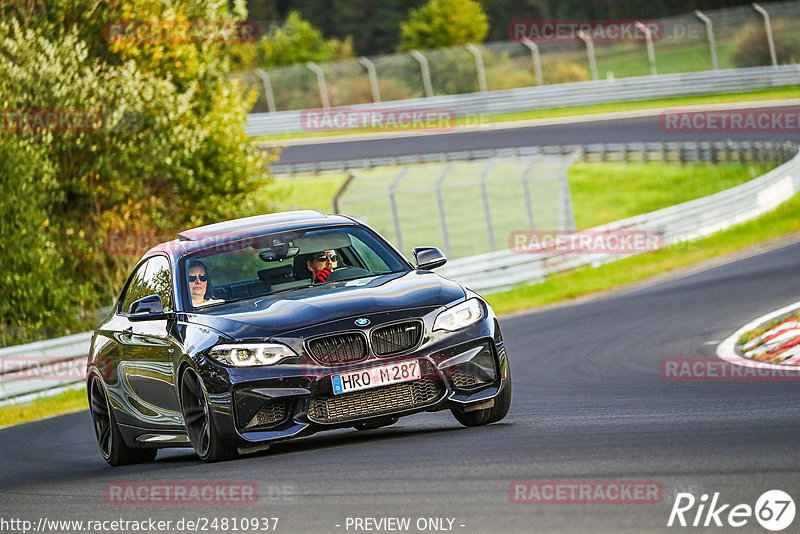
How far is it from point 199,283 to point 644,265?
53.6 ft

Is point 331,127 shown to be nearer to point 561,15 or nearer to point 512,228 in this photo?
point 512,228

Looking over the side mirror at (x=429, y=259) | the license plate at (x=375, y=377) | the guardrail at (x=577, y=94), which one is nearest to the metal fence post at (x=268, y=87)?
the guardrail at (x=577, y=94)

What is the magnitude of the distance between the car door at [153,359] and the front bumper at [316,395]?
2.75 feet

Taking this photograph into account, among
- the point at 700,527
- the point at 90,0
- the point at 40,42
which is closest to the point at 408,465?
the point at 700,527

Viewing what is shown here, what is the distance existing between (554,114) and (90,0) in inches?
927

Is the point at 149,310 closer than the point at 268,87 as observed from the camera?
Yes

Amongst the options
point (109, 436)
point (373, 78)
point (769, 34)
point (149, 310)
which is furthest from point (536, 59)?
point (149, 310)

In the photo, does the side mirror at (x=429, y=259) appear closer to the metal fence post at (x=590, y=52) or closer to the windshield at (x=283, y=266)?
the windshield at (x=283, y=266)

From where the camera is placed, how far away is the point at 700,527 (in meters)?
4.83

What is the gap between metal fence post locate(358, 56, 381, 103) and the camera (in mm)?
47784

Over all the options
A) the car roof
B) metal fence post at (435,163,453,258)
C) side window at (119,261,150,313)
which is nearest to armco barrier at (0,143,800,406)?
metal fence post at (435,163,453,258)

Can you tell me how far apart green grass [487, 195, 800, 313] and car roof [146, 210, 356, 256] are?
12.1 metres

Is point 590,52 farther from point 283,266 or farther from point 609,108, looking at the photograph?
point 283,266

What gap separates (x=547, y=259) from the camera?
78.3ft
